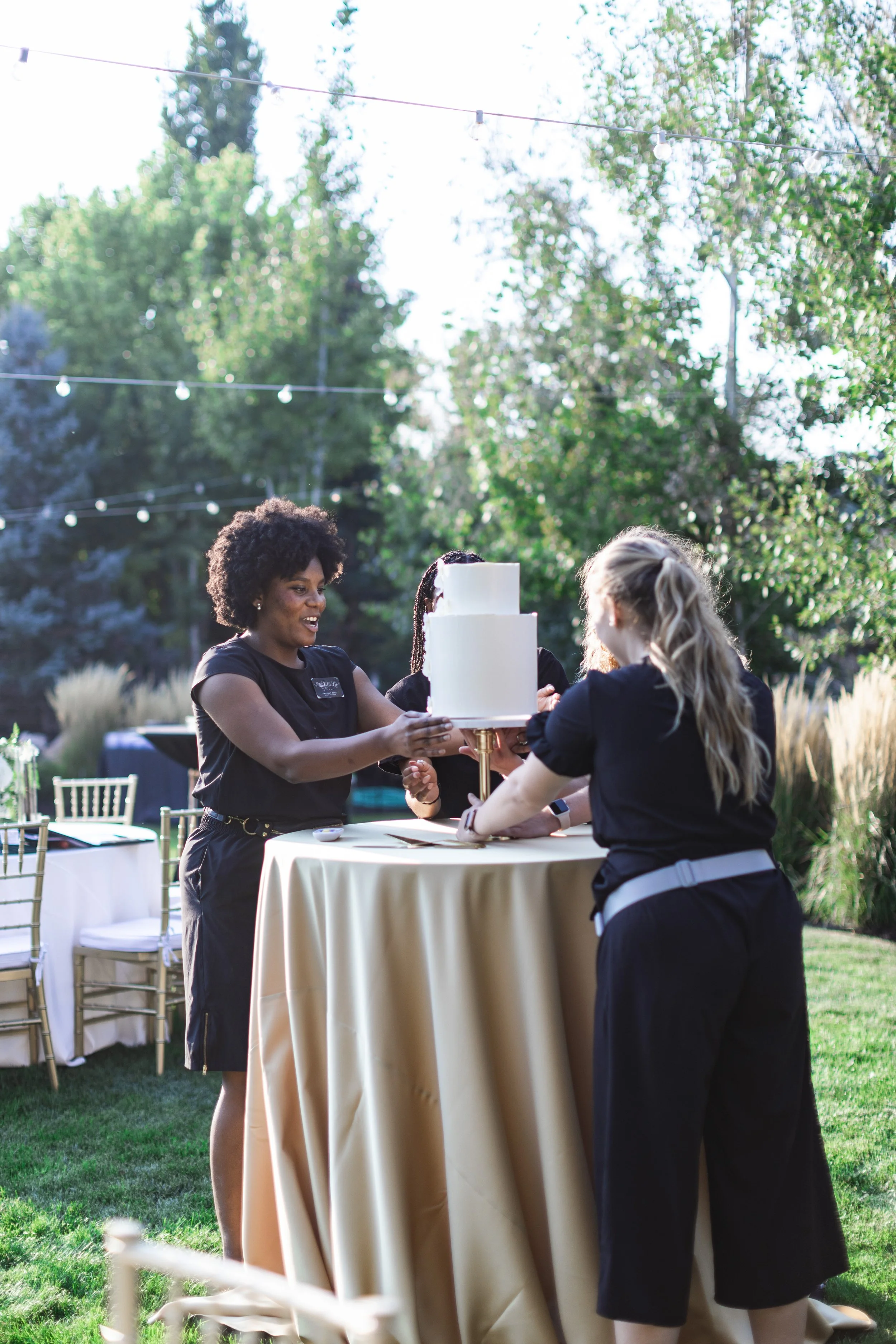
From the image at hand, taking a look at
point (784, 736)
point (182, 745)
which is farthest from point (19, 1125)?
point (182, 745)

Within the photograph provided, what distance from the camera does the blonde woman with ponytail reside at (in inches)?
76.9

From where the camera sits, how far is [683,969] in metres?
1.94

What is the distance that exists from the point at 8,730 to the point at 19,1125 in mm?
13909

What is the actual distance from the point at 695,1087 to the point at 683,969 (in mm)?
205

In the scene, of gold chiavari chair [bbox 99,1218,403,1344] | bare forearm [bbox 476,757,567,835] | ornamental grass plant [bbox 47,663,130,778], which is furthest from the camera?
ornamental grass plant [bbox 47,663,130,778]

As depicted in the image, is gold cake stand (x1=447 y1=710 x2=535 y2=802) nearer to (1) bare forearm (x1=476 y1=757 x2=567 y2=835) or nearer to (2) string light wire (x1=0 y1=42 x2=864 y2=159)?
(1) bare forearm (x1=476 y1=757 x2=567 y2=835)

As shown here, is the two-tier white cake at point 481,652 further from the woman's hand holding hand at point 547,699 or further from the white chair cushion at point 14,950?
the white chair cushion at point 14,950

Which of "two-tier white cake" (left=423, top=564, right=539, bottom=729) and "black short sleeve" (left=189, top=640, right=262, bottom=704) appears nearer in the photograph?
"two-tier white cake" (left=423, top=564, right=539, bottom=729)

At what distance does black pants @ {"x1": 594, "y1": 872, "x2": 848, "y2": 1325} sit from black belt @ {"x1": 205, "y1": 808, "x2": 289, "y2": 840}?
968 millimetres

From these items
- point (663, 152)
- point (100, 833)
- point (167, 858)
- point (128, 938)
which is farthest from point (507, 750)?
point (663, 152)

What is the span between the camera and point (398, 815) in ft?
37.4

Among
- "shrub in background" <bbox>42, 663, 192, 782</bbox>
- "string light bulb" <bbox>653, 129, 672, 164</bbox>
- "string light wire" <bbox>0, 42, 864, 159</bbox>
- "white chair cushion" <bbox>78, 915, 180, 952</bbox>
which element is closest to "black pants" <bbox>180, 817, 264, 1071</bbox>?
"white chair cushion" <bbox>78, 915, 180, 952</bbox>

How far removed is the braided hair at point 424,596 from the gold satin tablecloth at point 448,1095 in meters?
0.91

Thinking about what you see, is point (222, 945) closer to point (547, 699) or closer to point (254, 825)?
point (254, 825)
